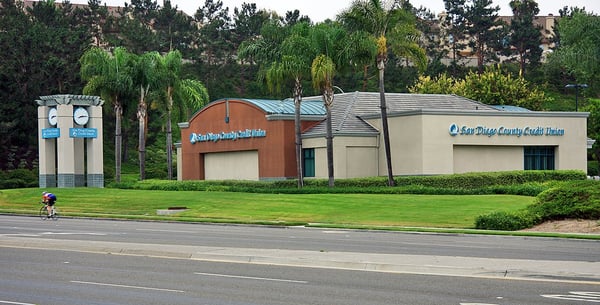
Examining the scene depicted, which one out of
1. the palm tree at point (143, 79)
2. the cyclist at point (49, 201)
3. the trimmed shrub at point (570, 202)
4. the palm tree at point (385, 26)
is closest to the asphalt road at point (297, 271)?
the trimmed shrub at point (570, 202)

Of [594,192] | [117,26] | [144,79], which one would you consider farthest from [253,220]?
[117,26]

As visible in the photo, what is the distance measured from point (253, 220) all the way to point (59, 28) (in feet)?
203

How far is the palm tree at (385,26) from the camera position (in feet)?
177

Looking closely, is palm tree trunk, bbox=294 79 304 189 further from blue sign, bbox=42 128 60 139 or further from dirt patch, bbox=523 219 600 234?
dirt patch, bbox=523 219 600 234

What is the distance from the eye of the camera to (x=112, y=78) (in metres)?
66.6

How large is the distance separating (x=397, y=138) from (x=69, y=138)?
2248 cm

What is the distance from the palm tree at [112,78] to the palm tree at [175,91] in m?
2.64

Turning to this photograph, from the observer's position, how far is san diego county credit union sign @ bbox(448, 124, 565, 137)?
60112 millimetres

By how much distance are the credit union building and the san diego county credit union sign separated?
2.5 inches

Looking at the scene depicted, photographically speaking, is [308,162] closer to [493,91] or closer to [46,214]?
[46,214]

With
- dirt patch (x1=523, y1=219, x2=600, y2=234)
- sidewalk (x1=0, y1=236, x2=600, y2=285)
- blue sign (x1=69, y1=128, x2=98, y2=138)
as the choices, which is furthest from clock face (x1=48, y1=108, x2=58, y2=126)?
sidewalk (x1=0, y1=236, x2=600, y2=285)

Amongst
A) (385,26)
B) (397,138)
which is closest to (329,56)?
(385,26)

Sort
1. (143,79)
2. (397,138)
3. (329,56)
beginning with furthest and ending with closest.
Result: (143,79)
(397,138)
(329,56)

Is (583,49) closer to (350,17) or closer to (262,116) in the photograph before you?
(350,17)
